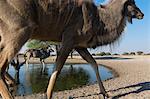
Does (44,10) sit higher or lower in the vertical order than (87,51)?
higher

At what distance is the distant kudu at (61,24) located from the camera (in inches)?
337

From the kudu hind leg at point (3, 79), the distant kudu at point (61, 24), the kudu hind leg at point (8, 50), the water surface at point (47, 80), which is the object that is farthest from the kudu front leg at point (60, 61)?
the water surface at point (47, 80)

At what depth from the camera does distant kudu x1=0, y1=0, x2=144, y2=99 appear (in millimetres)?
8562

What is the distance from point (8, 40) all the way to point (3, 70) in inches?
27.5

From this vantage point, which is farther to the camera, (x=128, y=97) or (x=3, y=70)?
(x=128, y=97)

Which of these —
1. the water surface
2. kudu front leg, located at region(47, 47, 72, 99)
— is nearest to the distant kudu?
kudu front leg, located at region(47, 47, 72, 99)

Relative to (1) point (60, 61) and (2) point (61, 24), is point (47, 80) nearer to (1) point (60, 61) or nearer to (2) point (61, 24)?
(1) point (60, 61)

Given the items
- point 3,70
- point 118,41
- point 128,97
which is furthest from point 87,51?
point 3,70

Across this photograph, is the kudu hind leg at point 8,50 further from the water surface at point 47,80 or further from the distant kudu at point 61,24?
the water surface at point 47,80

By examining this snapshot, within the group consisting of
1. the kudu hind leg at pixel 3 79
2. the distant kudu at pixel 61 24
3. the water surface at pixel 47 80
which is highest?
the distant kudu at pixel 61 24

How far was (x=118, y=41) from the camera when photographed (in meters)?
11.5

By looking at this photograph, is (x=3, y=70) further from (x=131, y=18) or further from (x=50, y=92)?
(x=131, y=18)

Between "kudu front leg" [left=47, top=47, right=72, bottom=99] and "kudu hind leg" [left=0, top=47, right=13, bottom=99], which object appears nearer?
"kudu hind leg" [left=0, top=47, right=13, bottom=99]

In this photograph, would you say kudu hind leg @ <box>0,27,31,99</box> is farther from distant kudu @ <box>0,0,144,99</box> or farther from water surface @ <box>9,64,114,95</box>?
water surface @ <box>9,64,114,95</box>
